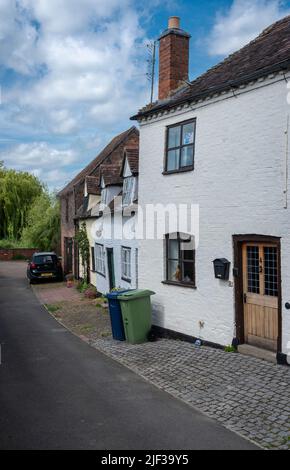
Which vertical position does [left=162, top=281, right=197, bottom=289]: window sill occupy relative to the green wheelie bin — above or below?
above

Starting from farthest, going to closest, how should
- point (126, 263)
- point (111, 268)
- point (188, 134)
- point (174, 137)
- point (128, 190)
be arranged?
point (111, 268) → point (126, 263) → point (128, 190) → point (174, 137) → point (188, 134)

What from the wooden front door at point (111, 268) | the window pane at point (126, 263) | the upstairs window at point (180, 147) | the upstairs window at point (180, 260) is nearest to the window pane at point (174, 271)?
the upstairs window at point (180, 260)

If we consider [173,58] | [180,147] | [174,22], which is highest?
[174,22]

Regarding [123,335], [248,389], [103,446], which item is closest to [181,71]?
[123,335]

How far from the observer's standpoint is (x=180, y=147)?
11656mm

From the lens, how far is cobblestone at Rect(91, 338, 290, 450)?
650cm

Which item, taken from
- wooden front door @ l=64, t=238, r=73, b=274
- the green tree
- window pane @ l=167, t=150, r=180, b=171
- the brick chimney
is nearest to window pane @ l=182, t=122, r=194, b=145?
window pane @ l=167, t=150, r=180, b=171

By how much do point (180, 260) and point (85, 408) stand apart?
17.4 feet

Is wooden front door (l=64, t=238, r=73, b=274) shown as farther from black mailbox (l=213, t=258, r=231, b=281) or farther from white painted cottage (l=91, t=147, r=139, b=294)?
black mailbox (l=213, t=258, r=231, b=281)

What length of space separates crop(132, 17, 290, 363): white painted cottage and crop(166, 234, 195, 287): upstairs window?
0.03m

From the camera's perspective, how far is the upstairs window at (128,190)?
50.3 feet

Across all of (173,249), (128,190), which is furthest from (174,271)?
(128,190)

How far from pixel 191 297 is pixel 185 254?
1.13 metres

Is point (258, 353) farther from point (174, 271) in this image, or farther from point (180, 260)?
point (174, 271)
